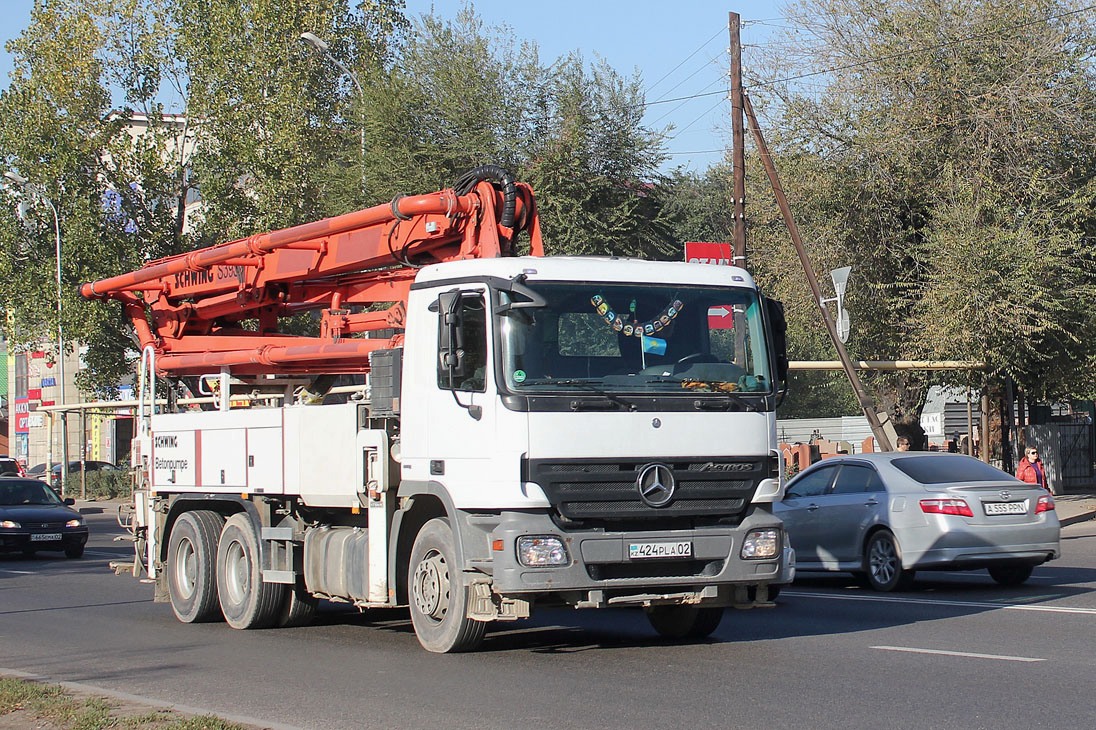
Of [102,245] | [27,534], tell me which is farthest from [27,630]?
[102,245]

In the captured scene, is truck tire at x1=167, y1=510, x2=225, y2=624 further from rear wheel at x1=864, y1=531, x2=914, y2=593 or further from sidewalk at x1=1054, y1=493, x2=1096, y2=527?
sidewalk at x1=1054, y1=493, x2=1096, y2=527

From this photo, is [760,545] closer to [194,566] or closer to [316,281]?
[194,566]

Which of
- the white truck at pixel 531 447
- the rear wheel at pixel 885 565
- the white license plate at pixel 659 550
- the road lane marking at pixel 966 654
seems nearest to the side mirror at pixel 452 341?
the white truck at pixel 531 447

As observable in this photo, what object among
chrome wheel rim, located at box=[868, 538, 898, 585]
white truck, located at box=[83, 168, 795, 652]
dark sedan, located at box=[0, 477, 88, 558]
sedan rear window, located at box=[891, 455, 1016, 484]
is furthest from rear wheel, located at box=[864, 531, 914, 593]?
dark sedan, located at box=[0, 477, 88, 558]

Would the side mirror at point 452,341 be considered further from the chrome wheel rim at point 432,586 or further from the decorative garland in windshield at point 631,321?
the chrome wheel rim at point 432,586

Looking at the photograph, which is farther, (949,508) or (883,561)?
(883,561)

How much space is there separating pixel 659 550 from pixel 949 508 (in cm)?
555

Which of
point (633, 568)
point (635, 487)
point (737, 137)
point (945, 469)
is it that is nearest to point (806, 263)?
point (737, 137)

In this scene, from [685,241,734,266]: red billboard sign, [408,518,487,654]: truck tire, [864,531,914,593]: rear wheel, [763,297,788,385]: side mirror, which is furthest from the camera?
[685,241,734,266]: red billboard sign

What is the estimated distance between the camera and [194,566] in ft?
44.0

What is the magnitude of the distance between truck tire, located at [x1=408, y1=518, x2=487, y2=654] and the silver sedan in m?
5.92

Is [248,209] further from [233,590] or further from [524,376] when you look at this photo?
[524,376]

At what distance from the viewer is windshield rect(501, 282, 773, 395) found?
374 inches

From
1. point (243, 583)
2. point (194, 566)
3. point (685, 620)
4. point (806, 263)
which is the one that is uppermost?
point (806, 263)
